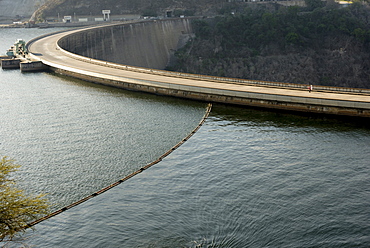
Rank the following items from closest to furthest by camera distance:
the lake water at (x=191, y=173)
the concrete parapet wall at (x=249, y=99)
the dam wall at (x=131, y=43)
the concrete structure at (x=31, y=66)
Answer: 1. the lake water at (x=191, y=173)
2. the concrete parapet wall at (x=249, y=99)
3. the concrete structure at (x=31, y=66)
4. the dam wall at (x=131, y=43)

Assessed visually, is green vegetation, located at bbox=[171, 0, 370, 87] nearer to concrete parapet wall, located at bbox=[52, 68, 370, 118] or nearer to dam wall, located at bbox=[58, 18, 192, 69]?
dam wall, located at bbox=[58, 18, 192, 69]

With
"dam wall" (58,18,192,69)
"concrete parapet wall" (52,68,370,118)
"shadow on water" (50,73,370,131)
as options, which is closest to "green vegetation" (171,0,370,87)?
"dam wall" (58,18,192,69)

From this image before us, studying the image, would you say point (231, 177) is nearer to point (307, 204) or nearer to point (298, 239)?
point (307, 204)

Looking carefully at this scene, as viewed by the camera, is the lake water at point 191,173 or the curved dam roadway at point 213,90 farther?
the curved dam roadway at point 213,90

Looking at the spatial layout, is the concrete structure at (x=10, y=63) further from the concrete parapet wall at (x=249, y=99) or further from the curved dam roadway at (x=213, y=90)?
the concrete parapet wall at (x=249, y=99)

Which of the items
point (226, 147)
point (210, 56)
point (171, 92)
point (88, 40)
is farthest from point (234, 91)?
point (210, 56)

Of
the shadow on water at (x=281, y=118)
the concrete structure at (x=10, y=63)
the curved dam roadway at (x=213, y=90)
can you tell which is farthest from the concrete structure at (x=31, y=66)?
the shadow on water at (x=281, y=118)

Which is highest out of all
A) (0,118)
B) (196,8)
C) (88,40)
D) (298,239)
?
(196,8)

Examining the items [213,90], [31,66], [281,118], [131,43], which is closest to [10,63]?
[31,66]
